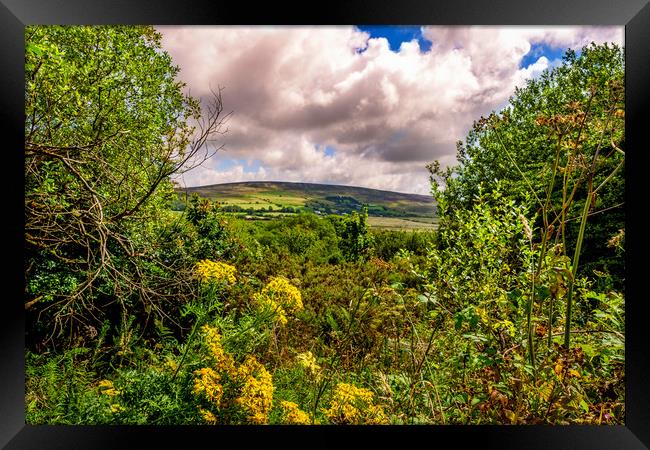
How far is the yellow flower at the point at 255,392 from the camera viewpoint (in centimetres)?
143

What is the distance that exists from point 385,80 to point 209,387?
231 cm

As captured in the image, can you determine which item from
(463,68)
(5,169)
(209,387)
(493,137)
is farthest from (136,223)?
(493,137)

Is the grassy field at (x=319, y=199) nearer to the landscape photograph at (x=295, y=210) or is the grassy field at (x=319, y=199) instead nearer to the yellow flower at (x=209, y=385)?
the landscape photograph at (x=295, y=210)

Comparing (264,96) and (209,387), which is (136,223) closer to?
(264,96)

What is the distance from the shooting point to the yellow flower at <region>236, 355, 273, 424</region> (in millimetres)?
1430

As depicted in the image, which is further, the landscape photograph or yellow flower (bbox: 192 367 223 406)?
the landscape photograph

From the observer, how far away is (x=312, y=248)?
4.19 metres

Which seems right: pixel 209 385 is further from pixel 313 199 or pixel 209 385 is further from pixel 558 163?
pixel 558 163

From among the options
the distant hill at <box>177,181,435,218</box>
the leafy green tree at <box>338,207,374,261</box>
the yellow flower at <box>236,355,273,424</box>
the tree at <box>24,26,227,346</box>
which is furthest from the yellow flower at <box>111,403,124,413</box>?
the leafy green tree at <box>338,207,374,261</box>

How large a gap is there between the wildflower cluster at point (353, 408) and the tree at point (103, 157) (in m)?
1.05

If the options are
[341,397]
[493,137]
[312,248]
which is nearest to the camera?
[341,397]

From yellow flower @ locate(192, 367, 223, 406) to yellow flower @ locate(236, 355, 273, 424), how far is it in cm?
8

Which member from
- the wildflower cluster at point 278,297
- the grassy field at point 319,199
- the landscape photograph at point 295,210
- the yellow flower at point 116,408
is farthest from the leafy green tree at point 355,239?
the yellow flower at point 116,408

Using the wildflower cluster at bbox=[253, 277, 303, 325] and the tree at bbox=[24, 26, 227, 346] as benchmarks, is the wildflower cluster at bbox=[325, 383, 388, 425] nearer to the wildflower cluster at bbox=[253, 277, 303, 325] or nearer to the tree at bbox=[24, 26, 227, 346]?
the wildflower cluster at bbox=[253, 277, 303, 325]
